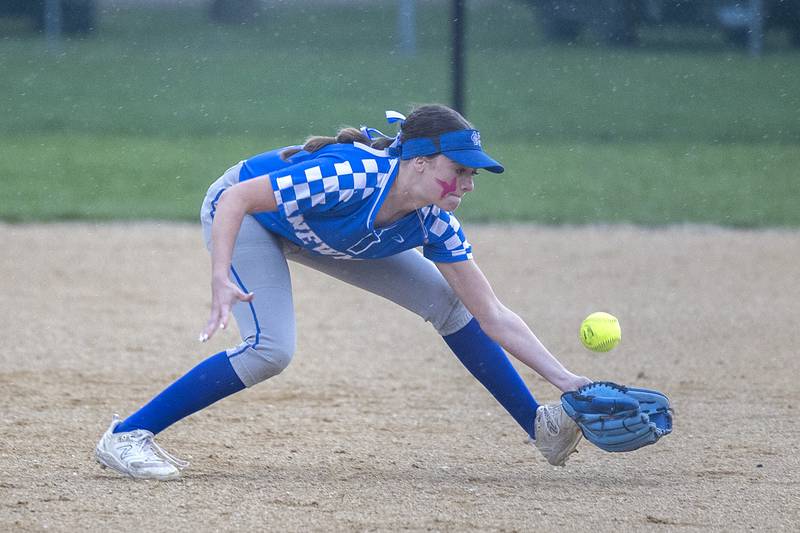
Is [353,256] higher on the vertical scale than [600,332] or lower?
higher

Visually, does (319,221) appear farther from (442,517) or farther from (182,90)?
(182,90)

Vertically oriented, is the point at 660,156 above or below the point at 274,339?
below

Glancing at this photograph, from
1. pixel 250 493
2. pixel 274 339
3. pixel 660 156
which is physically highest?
pixel 274 339

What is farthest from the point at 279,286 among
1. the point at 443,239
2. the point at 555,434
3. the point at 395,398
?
the point at 395,398

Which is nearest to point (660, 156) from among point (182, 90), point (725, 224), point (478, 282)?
point (725, 224)

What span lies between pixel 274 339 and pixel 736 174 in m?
8.33

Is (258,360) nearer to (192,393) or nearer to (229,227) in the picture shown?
(192,393)

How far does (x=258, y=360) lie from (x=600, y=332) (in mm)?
1215

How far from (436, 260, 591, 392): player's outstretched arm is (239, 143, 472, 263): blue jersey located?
0.23ft

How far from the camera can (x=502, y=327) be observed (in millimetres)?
3451

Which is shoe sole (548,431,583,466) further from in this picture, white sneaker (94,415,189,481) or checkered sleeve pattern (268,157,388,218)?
white sneaker (94,415,189,481)

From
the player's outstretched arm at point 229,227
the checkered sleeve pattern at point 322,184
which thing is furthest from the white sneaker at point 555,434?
the player's outstretched arm at point 229,227

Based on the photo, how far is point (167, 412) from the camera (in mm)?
3367

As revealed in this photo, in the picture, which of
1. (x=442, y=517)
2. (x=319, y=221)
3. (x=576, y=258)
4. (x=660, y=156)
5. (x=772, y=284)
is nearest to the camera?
(x=442, y=517)
